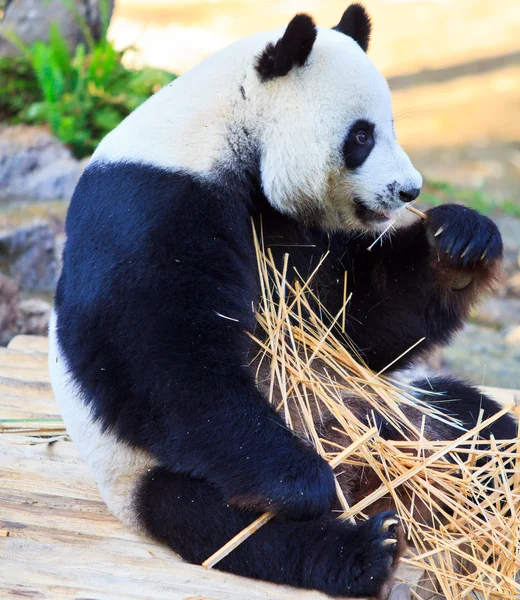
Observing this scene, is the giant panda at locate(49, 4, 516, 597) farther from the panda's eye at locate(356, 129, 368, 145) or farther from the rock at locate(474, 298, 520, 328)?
the rock at locate(474, 298, 520, 328)

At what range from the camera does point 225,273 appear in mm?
2854

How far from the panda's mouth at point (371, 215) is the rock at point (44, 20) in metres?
6.21

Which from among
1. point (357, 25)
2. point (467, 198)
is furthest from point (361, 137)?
point (467, 198)

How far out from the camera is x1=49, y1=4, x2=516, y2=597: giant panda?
2.73 meters

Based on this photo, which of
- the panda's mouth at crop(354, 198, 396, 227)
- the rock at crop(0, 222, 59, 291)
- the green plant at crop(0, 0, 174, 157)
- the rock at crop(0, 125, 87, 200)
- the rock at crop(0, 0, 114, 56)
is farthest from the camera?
the rock at crop(0, 0, 114, 56)

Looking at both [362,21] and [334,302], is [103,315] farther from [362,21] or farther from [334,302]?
[362,21]

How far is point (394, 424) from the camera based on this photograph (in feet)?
10.4

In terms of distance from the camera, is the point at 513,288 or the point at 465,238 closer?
the point at 465,238

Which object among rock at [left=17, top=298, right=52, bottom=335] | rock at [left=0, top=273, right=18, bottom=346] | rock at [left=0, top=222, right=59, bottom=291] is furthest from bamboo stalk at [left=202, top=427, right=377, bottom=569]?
rock at [left=0, top=222, right=59, bottom=291]

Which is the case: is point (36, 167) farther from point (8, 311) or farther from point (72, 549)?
point (72, 549)

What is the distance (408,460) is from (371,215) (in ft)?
3.04

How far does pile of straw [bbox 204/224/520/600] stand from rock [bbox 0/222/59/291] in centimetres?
391

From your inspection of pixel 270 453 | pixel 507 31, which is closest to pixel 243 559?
pixel 270 453

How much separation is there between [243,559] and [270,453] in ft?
1.20
